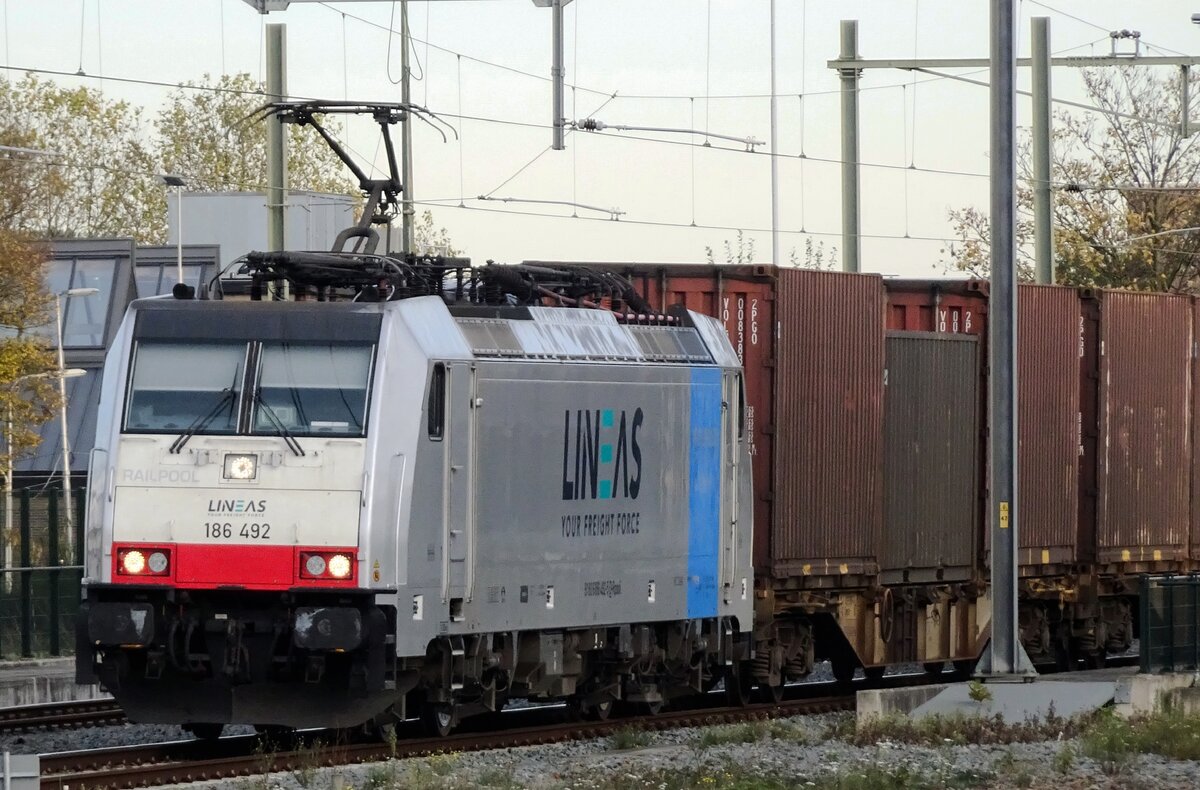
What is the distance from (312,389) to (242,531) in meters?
1.07

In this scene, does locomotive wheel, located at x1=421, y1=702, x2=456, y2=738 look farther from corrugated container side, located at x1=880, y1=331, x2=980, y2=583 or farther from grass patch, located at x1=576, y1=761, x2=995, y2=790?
corrugated container side, located at x1=880, y1=331, x2=980, y2=583

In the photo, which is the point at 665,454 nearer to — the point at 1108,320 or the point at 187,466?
the point at 187,466

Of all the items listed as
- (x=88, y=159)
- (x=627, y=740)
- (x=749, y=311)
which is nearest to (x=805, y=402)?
(x=749, y=311)

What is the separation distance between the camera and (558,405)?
53.3 feet

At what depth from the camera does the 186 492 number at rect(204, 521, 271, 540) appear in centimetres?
1417

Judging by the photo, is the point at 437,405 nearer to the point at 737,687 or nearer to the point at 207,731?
the point at 207,731

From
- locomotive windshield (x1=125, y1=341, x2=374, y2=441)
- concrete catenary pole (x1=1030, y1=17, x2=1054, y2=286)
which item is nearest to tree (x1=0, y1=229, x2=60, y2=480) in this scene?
concrete catenary pole (x1=1030, y1=17, x2=1054, y2=286)

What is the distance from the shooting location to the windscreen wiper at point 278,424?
1435cm

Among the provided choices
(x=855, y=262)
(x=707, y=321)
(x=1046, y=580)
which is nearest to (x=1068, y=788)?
(x=707, y=321)

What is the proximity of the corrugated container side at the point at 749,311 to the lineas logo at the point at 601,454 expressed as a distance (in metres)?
2.82

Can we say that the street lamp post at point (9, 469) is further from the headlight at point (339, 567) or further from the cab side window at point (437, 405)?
the headlight at point (339, 567)

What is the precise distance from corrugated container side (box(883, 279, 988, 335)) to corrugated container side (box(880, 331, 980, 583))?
36cm

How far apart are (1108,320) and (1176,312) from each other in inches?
68.9

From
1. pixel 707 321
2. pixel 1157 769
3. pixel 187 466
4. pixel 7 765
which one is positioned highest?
pixel 707 321
